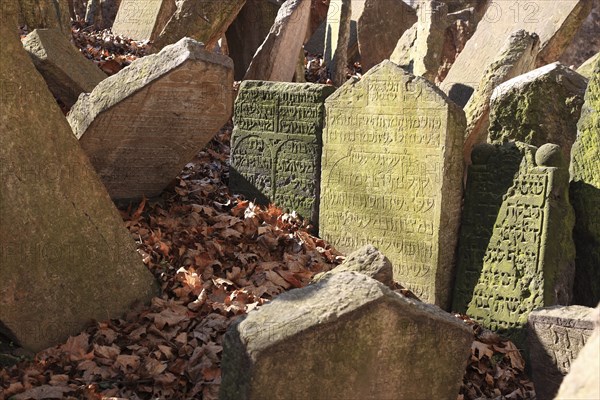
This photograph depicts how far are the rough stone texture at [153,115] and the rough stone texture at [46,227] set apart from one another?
122 cm

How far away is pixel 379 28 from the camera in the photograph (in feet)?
45.9

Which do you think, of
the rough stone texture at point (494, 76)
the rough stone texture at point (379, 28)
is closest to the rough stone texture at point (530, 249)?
the rough stone texture at point (494, 76)

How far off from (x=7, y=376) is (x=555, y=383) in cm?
303

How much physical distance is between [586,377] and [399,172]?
14.7 ft

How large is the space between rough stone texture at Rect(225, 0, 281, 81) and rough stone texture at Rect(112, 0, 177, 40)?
882 millimetres

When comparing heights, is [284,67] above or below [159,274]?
above

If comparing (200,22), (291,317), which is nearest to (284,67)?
(200,22)

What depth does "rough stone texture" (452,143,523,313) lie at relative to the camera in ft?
22.3

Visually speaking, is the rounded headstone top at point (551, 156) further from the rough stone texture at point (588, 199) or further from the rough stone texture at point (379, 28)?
the rough stone texture at point (379, 28)

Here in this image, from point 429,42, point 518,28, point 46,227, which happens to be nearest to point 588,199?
point 46,227

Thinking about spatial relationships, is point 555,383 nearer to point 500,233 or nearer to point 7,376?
point 500,233

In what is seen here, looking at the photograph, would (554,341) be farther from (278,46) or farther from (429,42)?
(429,42)

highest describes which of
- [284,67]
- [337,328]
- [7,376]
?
[284,67]

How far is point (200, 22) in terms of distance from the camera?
11.2m
